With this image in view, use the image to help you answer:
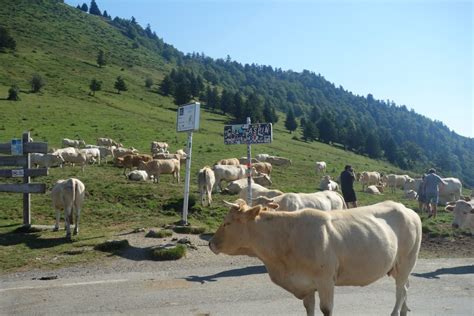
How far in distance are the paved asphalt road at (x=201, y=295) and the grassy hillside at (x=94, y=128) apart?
2.54 m

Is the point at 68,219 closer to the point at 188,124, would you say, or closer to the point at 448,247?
the point at 188,124

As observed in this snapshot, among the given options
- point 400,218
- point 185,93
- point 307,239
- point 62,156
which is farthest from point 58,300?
point 185,93

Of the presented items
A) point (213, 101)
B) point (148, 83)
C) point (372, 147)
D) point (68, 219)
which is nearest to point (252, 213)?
point (68, 219)

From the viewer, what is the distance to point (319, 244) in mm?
6285

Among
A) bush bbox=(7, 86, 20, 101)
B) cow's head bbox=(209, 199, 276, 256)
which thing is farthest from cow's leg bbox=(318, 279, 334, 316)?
bush bbox=(7, 86, 20, 101)

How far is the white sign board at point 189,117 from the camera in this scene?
16.6 m

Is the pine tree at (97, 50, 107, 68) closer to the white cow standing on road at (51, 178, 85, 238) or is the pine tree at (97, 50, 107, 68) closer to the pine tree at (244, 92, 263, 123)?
the pine tree at (244, 92, 263, 123)

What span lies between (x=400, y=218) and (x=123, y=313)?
5041 millimetres

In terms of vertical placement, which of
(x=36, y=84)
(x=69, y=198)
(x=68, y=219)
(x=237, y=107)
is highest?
(x=237, y=107)

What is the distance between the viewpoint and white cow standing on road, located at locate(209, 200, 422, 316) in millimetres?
6266

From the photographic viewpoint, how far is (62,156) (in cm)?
3397

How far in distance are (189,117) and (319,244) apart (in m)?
11.5

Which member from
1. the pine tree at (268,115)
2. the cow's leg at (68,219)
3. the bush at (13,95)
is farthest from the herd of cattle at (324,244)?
the pine tree at (268,115)

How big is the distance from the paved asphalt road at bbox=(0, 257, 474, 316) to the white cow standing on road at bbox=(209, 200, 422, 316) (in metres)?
1.87
